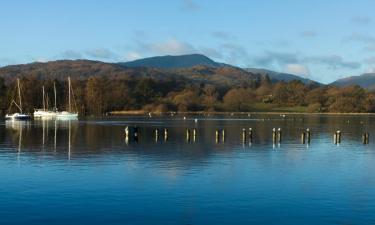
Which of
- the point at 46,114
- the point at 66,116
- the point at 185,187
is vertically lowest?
the point at 185,187

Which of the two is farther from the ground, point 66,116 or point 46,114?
point 46,114

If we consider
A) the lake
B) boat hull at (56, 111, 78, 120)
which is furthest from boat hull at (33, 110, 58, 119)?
the lake

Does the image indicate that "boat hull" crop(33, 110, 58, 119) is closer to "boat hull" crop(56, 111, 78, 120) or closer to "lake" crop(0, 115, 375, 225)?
"boat hull" crop(56, 111, 78, 120)

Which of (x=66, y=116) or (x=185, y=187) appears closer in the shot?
(x=185, y=187)

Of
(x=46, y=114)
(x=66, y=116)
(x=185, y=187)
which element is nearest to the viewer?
(x=185, y=187)

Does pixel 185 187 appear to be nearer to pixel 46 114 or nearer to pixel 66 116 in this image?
pixel 66 116

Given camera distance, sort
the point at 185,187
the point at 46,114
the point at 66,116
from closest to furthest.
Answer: the point at 185,187
the point at 66,116
the point at 46,114

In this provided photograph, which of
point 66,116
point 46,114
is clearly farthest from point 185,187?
point 46,114

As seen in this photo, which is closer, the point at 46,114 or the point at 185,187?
the point at 185,187

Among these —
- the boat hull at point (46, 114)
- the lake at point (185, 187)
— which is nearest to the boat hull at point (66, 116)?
the boat hull at point (46, 114)

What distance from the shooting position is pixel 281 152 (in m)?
52.7

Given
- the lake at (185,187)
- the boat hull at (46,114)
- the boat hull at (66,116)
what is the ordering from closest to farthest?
1. the lake at (185,187)
2. the boat hull at (66,116)
3. the boat hull at (46,114)

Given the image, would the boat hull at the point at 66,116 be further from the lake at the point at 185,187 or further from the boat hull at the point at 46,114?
the lake at the point at 185,187

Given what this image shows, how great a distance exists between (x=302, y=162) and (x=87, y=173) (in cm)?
1813
